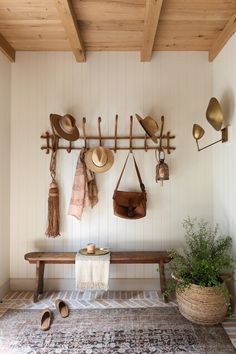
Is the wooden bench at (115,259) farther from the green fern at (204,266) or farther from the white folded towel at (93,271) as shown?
the green fern at (204,266)

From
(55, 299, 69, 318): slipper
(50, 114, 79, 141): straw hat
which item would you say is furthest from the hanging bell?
(55, 299, 69, 318): slipper

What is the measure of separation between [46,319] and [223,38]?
3043 mm

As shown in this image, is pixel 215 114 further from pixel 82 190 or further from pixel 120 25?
pixel 82 190

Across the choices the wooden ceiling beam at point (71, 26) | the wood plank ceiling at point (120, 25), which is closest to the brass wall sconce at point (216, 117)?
the wood plank ceiling at point (120, 25)

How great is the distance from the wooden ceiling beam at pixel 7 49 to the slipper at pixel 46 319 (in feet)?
8.35

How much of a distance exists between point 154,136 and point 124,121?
429 millimetres

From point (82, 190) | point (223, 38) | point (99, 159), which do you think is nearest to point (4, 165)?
point (82, 190)

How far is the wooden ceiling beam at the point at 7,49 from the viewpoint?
8.66ft

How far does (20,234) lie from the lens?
9.61 ft

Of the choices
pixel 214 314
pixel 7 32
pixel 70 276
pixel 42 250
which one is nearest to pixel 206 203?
pixel 214 314

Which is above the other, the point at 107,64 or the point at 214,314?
the point at 107,64

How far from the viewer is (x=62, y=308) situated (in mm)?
2453

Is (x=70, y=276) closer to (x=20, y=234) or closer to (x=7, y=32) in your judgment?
(x=20, y=234)

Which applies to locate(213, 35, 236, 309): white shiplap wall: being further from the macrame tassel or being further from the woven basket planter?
the macrame tassel
